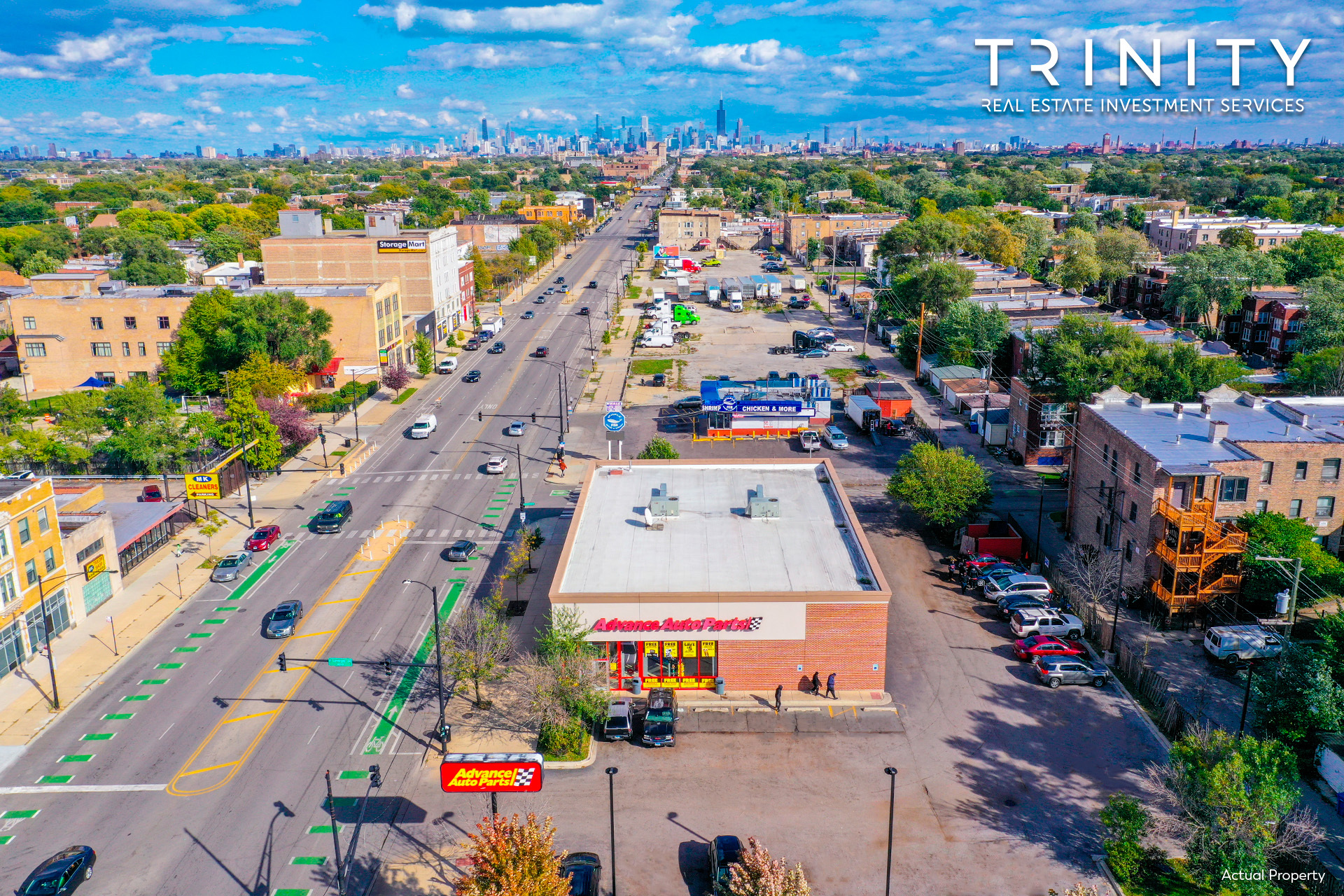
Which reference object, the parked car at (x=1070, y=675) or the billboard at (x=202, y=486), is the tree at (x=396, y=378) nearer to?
the billboard at (x=202, y=486)

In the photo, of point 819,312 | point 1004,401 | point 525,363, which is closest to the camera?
point 1004,401

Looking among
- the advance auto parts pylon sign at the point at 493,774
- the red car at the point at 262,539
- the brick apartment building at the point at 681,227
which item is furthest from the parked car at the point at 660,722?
the brick apartment building at the point at 681,227

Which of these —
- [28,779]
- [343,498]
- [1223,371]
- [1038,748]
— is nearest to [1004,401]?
[1223,371]

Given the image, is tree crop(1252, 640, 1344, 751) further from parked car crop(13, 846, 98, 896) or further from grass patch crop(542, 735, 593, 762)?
parked car crop(13, 846, 98, 896)

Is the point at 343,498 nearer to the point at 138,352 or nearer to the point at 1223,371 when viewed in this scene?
the point at 138,352

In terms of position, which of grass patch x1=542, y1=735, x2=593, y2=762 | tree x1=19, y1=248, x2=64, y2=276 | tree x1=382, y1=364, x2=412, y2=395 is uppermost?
tree x1=19, y1=248, x2=64, y2=276

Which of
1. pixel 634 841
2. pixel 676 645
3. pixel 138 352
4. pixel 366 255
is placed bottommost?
pixel 634 841

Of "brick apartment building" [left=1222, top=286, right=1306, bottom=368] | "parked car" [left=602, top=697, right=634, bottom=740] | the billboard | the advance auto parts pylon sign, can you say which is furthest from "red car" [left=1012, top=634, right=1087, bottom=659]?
"brick apartment building" [left=1222, top=286, right=1306, bottom=368]
